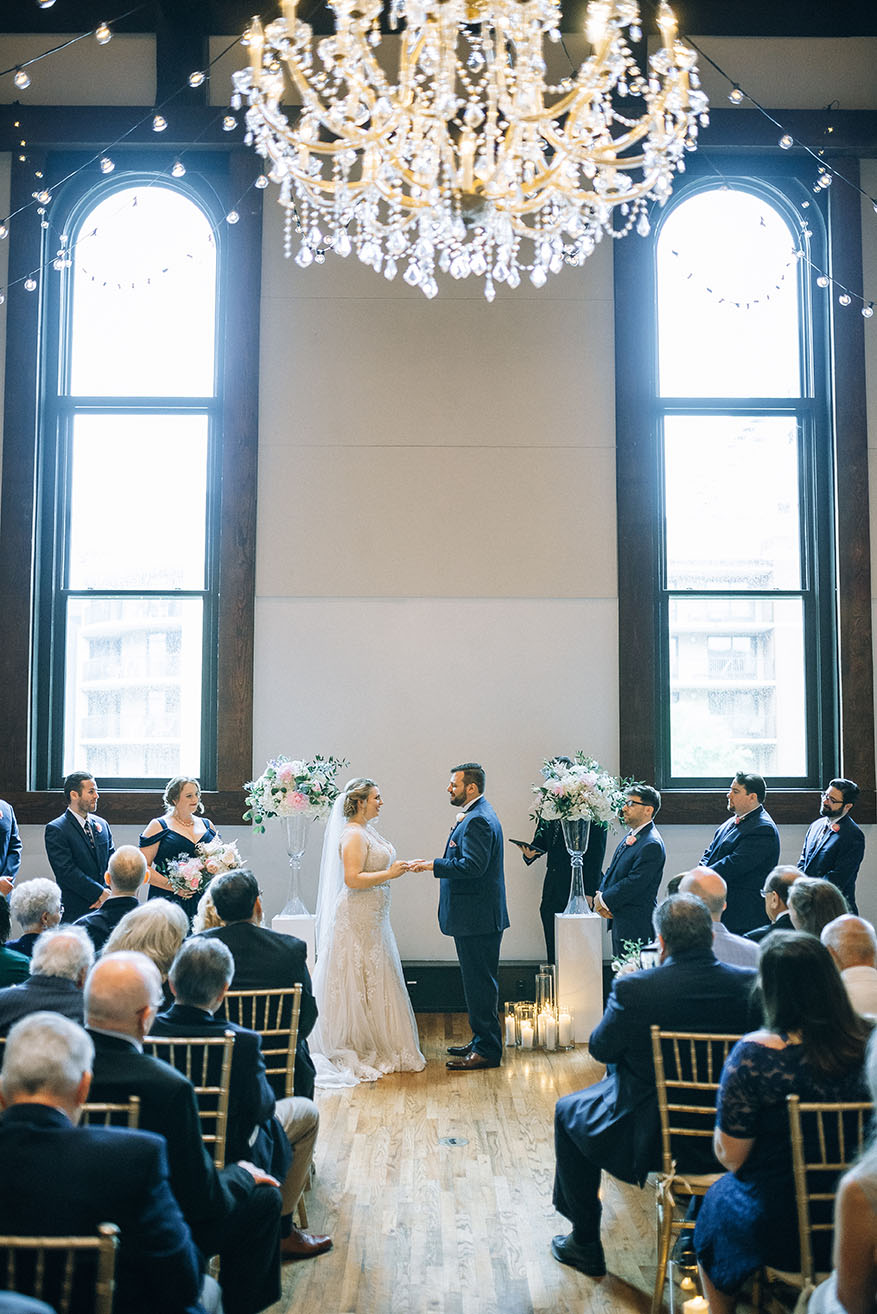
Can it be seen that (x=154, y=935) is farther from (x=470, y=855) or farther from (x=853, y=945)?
(x=470, y=855)

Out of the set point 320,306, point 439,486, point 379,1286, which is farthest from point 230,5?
point 379,1286

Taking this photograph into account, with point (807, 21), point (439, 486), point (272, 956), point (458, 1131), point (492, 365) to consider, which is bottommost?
point (458, 1131)

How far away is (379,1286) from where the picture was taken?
376cm

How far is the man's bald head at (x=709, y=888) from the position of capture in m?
4.30

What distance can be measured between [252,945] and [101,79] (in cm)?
702

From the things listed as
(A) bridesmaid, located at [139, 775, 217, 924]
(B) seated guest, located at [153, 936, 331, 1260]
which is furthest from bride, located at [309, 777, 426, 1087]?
(B) seated guest, located at [153, 936, 331, 1260]

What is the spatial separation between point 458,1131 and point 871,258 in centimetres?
673

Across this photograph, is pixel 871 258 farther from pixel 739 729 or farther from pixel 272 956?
pixel 272 956

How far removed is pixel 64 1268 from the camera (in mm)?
1998

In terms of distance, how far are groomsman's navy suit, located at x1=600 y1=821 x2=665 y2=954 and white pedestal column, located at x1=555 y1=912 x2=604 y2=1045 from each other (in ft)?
1.34

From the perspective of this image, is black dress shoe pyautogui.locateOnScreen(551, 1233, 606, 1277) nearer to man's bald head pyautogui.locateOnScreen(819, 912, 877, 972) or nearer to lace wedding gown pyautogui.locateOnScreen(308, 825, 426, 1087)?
man's bald head pyautogui.locateOnScreen(819, 912, 877, 972)

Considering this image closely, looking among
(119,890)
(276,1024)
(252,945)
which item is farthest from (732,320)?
(276,1024)

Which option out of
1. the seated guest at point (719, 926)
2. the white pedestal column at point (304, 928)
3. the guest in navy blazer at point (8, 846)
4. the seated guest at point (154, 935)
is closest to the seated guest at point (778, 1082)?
the seated guest at point (719, 926)

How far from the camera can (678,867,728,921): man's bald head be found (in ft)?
14.1
